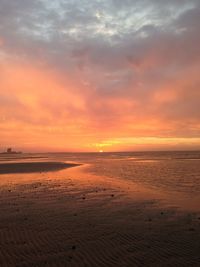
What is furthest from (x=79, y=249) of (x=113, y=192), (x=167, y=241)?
(x=113, y=192)

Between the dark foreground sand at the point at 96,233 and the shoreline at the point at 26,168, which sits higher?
the shoreline at the point at 26,168

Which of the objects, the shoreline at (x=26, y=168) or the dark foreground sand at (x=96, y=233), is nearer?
the dark foreground sand at (x=96, y=233)

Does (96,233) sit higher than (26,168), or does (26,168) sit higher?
(26,168)

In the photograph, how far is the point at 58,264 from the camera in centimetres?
962

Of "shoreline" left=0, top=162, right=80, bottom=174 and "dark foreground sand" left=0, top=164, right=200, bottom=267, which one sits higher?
"shoreline" left=0, top=162, right=80, bottom=174

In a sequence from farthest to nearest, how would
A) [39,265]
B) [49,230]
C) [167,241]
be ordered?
[49,230] < [167,241] < [39,265]

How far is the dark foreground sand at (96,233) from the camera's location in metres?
10.1

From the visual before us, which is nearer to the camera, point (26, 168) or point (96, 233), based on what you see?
point (96, 233)

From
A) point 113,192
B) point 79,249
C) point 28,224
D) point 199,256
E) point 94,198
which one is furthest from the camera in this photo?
point 113,192

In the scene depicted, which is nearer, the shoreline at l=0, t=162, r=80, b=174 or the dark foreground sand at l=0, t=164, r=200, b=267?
the dark foreground sand at l=0, t=164, r=200, b=267

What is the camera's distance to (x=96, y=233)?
13008mm

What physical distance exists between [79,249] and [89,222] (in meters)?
3.95

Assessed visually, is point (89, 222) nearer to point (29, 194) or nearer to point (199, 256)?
point (199, 256)

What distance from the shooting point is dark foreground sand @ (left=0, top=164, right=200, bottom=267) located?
10.1 metres
